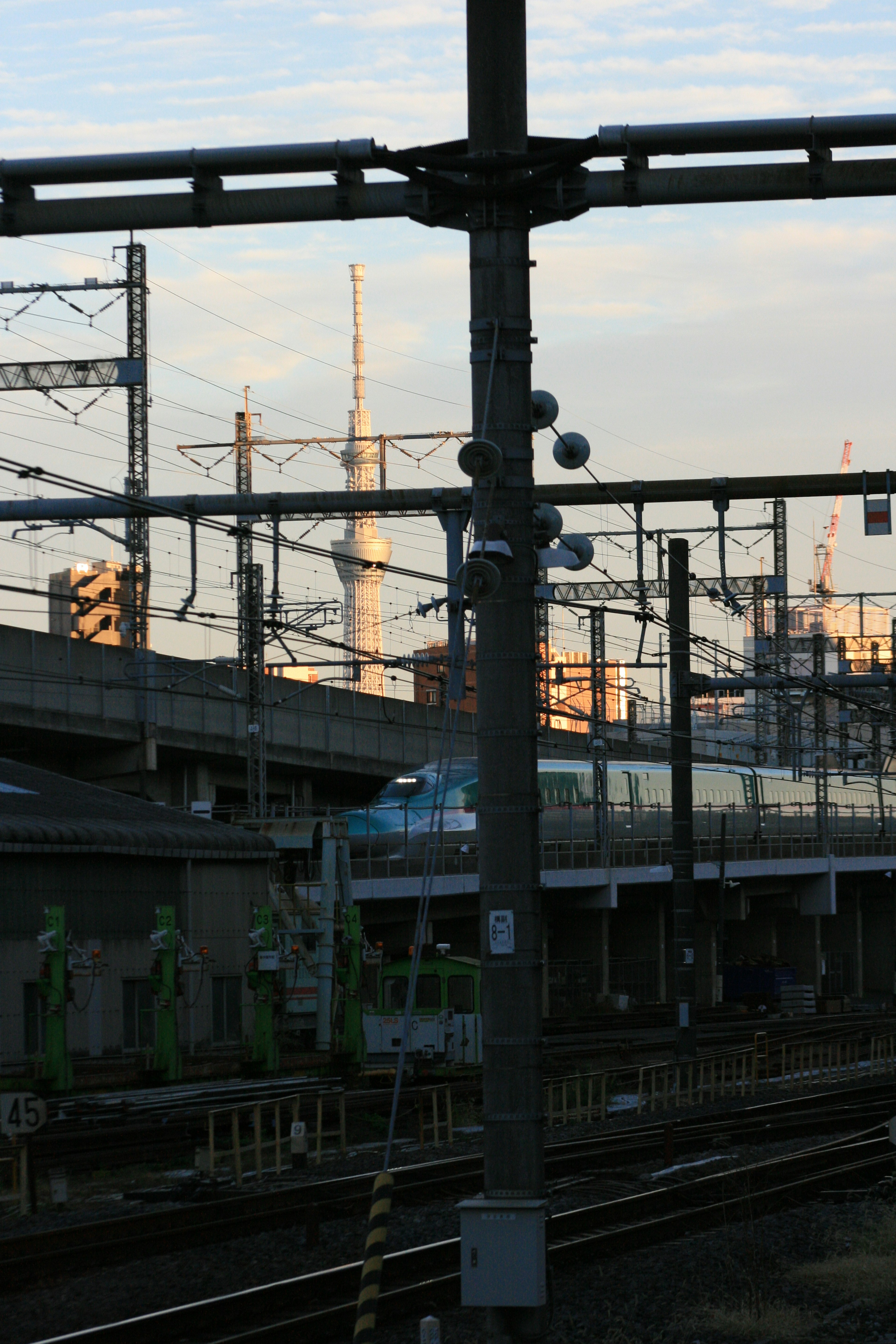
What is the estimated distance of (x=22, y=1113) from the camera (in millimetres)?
18906

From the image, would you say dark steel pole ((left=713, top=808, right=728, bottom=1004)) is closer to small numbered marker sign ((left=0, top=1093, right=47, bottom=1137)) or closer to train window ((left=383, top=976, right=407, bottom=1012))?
train window ((left=383, top=976, right=407, bottom=1012))

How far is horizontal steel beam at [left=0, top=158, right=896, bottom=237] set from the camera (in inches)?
493

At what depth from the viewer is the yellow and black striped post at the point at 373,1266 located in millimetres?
9953

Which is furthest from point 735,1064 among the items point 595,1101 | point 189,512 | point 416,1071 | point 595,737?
point 595,737

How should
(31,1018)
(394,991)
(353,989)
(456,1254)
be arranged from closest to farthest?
(456,1254)
(31,1018)
(353,989)
(394,991)

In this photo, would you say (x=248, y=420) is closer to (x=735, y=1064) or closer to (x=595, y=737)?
(x=595, y=737)

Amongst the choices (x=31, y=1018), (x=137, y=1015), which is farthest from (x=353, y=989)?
(x=31, y=1018)

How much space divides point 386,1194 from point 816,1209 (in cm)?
956

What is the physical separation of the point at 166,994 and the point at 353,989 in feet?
18.1

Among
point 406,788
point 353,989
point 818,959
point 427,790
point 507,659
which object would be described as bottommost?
point 818,959

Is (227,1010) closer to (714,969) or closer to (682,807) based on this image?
(682,807)

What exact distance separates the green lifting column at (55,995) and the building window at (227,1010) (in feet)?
35.8

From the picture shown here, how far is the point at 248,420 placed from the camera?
348 feet

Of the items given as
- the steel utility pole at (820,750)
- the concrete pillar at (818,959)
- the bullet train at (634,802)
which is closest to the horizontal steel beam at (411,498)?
the bullet train at (634,802)
